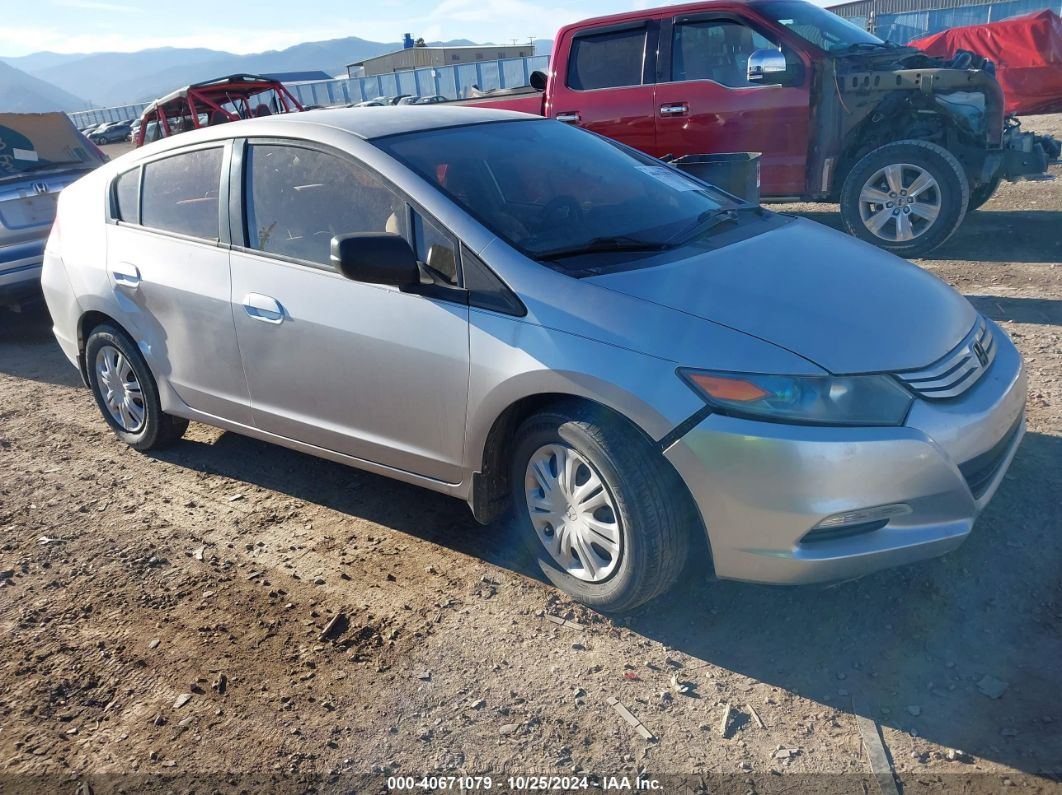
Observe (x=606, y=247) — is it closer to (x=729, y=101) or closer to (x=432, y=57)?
(x=729, y=101)

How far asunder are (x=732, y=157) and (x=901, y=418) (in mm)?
3737

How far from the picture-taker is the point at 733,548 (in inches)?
106

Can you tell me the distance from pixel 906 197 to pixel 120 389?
586cm

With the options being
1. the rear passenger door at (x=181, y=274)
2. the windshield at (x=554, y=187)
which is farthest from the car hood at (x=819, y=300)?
the rear passenger door at (x=181, y=274)

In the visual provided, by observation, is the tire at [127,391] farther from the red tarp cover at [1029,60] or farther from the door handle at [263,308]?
the red tarp cover at [1029,60]

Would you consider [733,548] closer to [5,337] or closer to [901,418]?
[901,418]

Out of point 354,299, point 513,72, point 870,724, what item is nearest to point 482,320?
point 354,299

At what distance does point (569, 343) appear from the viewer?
284 cm

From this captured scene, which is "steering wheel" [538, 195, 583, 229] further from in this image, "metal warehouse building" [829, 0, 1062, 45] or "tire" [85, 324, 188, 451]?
"metal warehouse building" [829, 0, 1062, 45]

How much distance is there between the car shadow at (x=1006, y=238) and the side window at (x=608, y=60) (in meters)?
2.13

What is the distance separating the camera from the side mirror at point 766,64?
7.05m

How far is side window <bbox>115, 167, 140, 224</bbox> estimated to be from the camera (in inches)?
174

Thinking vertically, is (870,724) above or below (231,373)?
below

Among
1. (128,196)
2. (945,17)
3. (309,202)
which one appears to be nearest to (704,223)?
(309,202)
